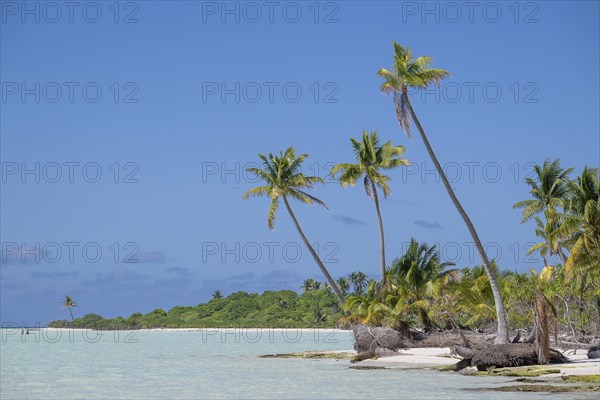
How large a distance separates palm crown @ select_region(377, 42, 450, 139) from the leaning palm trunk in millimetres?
11107

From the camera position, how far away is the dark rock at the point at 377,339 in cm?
4472

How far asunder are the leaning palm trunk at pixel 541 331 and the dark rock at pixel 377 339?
13.5 meters

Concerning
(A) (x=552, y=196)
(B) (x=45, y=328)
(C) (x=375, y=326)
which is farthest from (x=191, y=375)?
(B) (x=45, y=328)

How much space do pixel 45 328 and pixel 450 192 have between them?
567 ft

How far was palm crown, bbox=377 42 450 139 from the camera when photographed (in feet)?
127

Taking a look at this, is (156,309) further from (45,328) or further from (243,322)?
(45,328)

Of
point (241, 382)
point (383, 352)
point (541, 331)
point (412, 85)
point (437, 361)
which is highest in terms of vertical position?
point (412, 85)

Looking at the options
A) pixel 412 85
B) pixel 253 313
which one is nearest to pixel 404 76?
pixel 412 85

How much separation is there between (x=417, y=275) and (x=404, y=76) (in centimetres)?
1372

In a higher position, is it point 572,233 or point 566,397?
point 572,233

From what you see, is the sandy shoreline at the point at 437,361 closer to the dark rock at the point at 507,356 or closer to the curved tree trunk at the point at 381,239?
the dark rock at the point at 507,356

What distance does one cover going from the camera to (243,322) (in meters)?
128

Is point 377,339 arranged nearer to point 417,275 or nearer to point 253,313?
point 417,275

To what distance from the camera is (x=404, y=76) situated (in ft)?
128
